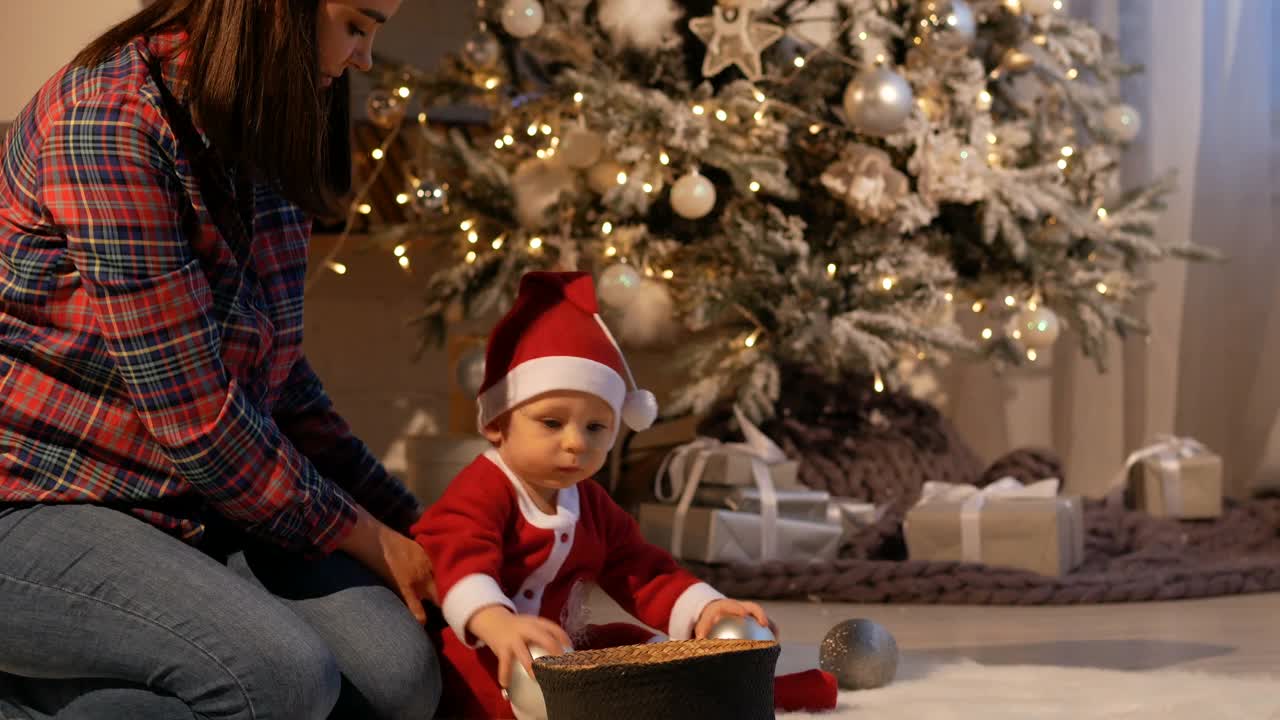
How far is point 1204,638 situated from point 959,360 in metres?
1.34

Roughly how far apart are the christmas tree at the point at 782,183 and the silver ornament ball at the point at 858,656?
0.95 m

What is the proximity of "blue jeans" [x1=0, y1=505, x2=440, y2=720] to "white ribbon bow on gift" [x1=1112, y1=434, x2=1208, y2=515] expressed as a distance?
5.84 feet

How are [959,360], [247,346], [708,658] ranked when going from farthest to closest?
[959,360]
[247,346]
[708,658]

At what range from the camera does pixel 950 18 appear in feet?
8.29

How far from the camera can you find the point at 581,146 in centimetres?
246

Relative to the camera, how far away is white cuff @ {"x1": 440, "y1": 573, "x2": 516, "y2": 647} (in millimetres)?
1282

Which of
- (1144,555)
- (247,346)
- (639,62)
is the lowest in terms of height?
(1144,555)

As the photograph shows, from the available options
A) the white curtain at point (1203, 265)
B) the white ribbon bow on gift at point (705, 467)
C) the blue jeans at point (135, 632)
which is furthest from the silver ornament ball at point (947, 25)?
the blue jeans at point (135, 632)

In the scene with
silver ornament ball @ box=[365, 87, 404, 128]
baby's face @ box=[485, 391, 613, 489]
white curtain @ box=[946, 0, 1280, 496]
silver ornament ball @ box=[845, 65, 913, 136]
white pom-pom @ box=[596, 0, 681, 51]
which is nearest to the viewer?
baby's face @ box=[485, 391, 613, 489]

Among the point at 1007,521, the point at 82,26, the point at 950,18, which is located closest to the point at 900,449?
the point at 1007,521

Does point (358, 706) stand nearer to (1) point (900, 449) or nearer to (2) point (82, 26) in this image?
(2) point (82, 26)

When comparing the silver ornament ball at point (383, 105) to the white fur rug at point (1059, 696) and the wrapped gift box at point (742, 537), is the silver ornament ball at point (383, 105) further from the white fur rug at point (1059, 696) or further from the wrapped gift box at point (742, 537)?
the white fur rug at point (1059, 696)

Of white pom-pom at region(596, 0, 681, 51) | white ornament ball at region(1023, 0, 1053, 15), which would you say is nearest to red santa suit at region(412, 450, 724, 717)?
white pom-pom at region(596, 0, 681, 51)

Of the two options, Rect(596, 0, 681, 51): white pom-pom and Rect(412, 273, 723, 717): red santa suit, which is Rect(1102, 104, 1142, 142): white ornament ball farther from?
Rect(412, 273, 723, 717): red santa suit
